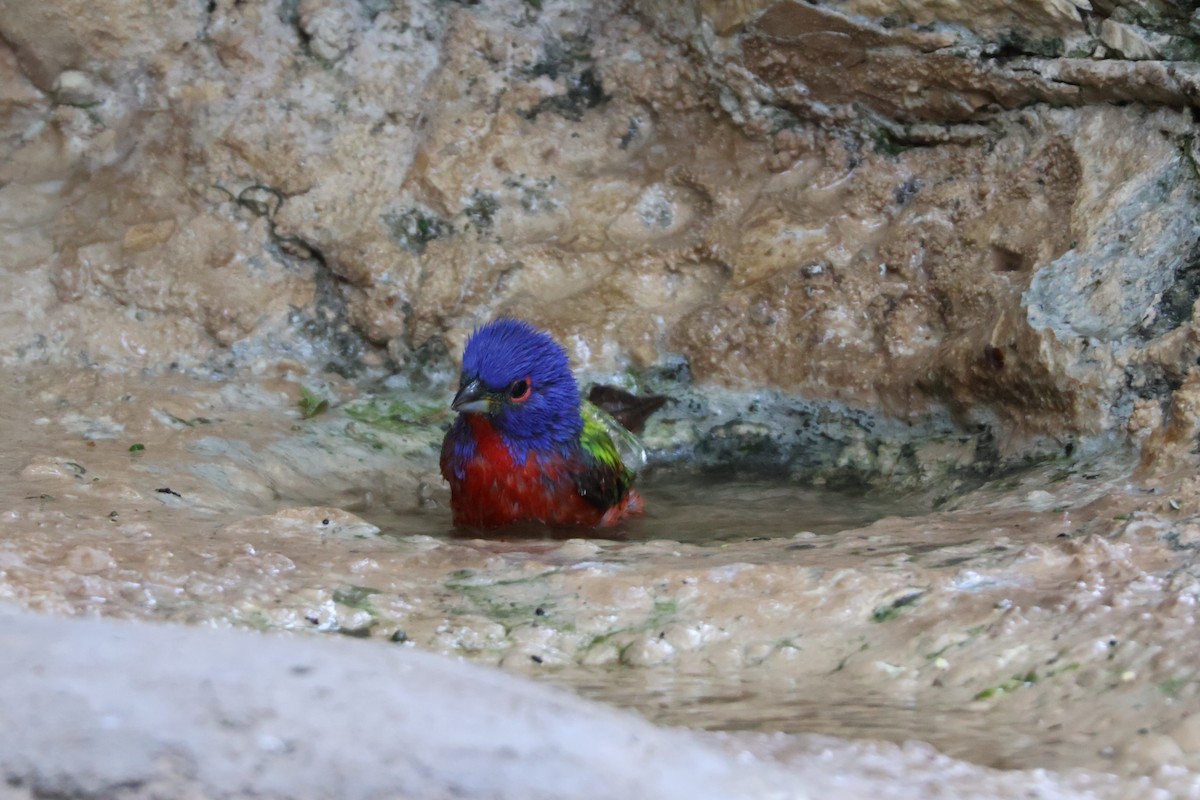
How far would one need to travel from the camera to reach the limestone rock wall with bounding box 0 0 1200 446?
5145 mm

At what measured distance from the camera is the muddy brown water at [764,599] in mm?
2262

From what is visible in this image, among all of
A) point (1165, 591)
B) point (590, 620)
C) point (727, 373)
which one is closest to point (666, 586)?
point (590, 620)

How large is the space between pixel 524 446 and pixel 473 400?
0.33 m

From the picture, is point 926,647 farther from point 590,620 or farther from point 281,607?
point 281,607

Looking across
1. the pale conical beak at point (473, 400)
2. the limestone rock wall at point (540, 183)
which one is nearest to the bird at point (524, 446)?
the pale conical beak at point (473, 400)

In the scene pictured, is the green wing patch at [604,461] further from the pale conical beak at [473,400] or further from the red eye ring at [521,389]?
the pale conical beak at [473,400]

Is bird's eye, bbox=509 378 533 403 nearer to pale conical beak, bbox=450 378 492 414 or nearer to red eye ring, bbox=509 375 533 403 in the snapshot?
red eye ring, bbox=509 375 533 403

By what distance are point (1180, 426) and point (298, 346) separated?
3756 mm

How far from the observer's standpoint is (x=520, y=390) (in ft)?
16.2

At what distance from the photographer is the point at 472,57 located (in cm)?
584

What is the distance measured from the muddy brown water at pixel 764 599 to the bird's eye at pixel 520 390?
106 centimetres

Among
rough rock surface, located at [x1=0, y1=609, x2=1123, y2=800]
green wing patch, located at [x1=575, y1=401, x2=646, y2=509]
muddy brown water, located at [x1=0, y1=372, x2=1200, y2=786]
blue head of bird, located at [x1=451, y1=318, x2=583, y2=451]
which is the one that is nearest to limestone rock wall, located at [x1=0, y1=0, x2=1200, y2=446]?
green wing patch, located at [x1=575, y1=401, x2=646, y2=509]

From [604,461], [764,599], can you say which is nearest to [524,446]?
[604,461]

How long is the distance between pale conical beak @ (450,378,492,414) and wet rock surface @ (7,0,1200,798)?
555 millimetres
